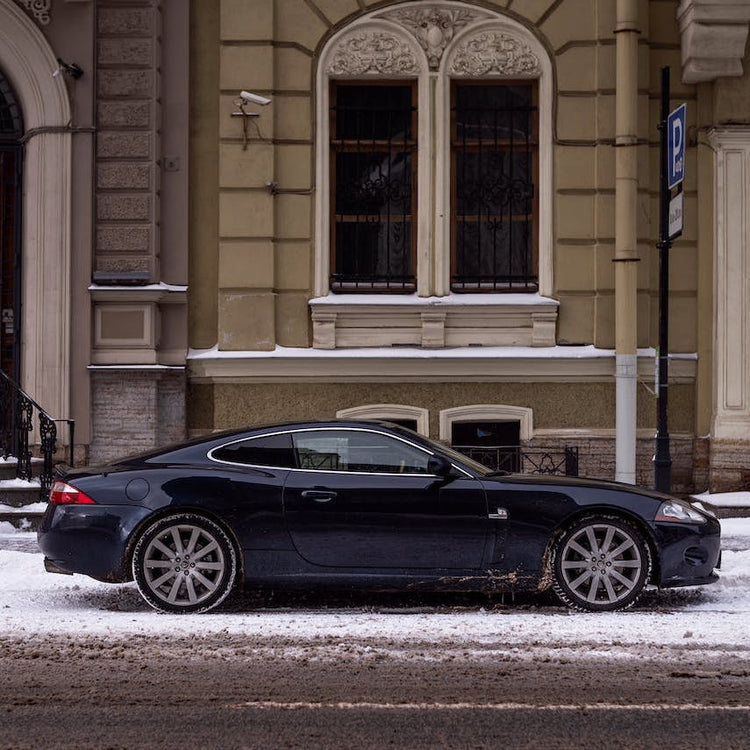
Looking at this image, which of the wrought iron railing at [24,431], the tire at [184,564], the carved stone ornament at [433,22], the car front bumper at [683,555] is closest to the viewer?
the tire at [184,564]

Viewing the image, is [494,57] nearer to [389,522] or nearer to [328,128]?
[328,128]

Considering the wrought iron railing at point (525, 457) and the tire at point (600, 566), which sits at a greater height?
the wrought iron railing at point (525, 457)

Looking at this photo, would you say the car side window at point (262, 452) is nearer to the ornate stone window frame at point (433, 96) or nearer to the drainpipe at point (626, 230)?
the ornate stone window frame at point (433, 96)

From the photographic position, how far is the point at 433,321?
561 inches

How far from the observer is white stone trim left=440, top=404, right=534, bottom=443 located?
14.2 meters

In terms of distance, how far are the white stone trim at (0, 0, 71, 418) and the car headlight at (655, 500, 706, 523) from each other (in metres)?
7.89

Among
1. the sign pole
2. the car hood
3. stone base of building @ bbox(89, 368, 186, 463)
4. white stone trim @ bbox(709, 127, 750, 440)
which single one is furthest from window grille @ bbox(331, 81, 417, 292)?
the car hood

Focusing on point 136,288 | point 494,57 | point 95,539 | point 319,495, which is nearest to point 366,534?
point 319,495

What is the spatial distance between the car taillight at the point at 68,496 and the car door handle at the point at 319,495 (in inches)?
55.9

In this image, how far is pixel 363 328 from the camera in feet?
46.9

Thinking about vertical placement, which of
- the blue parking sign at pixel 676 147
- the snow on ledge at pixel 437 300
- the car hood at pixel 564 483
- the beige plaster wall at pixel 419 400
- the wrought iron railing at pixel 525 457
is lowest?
the wrought iron railing at pixel 525 457

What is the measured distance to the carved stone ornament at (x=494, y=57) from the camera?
1447 cm

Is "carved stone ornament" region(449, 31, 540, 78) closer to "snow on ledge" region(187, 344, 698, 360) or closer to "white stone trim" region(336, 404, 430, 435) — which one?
"snow on ledge" region(187, 344, 698, 360)

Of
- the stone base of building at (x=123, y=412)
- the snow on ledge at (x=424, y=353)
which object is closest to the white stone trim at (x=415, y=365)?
the snow on ledge at (x=424, y=353)
